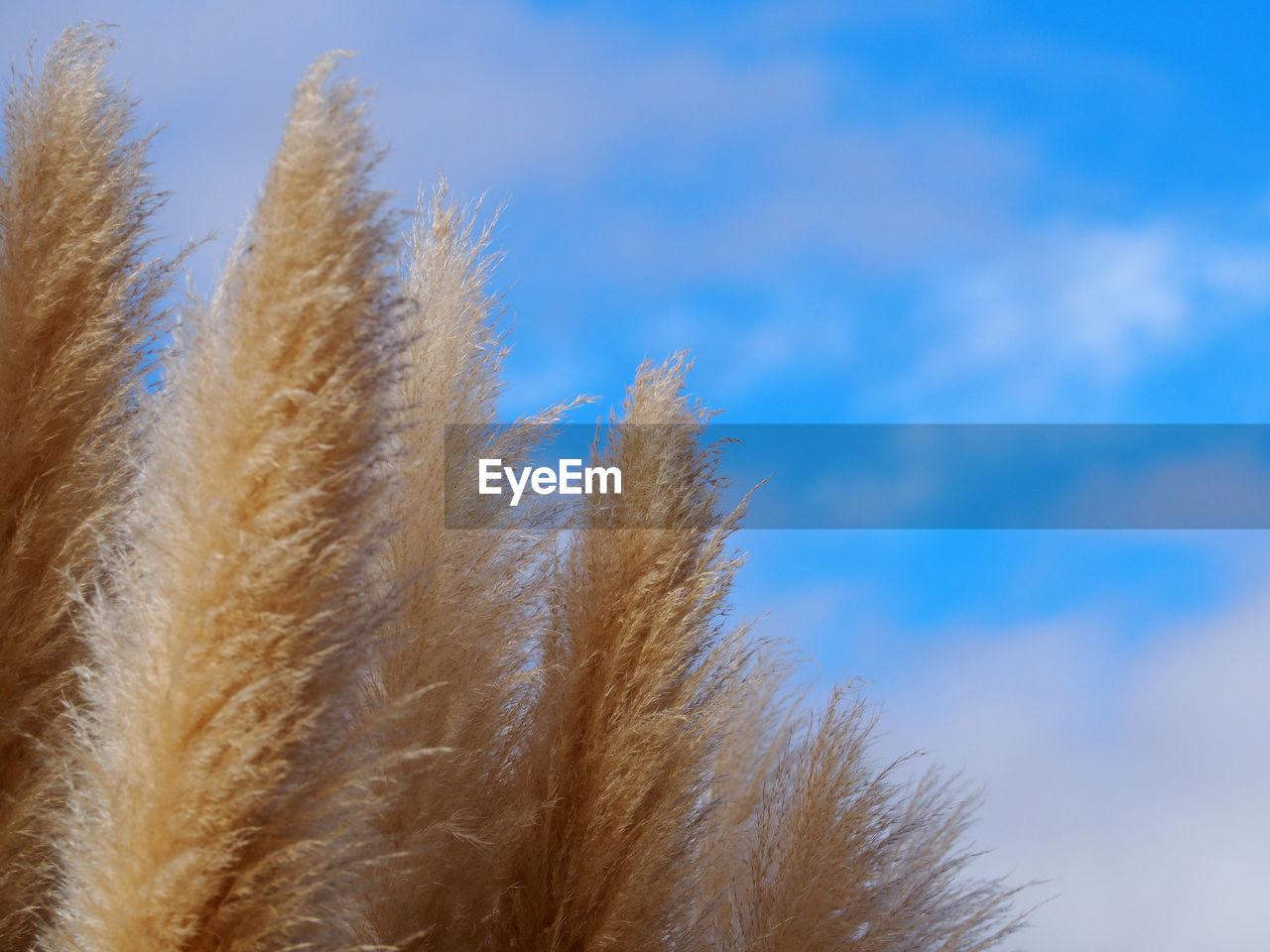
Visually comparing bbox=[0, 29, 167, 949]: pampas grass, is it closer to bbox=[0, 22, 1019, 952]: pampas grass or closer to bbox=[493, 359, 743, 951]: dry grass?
bbox=[0, 22, 1019, 952]: pampas grass

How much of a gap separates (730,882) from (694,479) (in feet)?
3.83

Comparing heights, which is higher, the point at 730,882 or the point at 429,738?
the point at 429,738

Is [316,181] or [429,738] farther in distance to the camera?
[429,738]

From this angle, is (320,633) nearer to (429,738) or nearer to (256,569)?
(256,569)

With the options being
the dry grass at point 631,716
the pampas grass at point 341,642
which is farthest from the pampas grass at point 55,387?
the dry grass at point 631,716

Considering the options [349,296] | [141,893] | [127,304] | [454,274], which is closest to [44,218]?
[127,304]

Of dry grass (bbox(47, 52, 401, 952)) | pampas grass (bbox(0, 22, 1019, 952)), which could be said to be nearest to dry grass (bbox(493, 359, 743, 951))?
pampas grass (bbox(0, 22, 1019, 952))

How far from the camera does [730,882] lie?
11.2 feet
